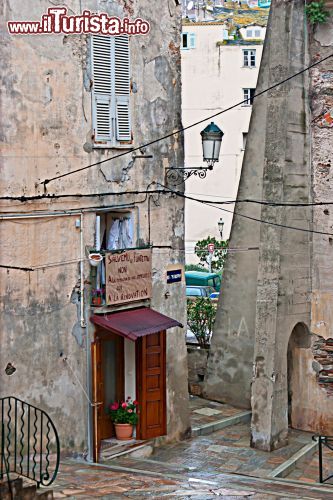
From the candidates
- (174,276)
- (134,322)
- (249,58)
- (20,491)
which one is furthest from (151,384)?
(249,58)

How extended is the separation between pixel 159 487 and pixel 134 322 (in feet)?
10.2

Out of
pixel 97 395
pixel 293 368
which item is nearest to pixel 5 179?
pixel 97 395

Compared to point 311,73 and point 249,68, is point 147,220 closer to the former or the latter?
point 311,73

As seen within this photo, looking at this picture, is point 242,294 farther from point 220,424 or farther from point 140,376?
point 140,376

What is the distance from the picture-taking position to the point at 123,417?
15.3 m

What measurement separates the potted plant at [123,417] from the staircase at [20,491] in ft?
15.9

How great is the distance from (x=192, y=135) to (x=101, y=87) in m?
24.2

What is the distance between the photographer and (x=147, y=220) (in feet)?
51.0

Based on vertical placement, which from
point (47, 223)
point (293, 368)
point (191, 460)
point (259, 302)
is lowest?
point (191, 460)

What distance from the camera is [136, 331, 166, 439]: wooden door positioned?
608 inches

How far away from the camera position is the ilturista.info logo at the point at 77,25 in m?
13.4

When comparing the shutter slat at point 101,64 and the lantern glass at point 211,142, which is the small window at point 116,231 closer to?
the lantern glass at point 211,142

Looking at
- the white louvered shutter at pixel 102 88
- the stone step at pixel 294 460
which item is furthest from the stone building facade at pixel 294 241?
the white louvered shutter at pixel 102 88

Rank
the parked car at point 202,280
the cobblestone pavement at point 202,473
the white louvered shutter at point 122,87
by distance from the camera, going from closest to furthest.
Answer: the cobblestone pavement at point 202,473 → the white louvered shutter at point 122,87 → the parked car at point 202,280
